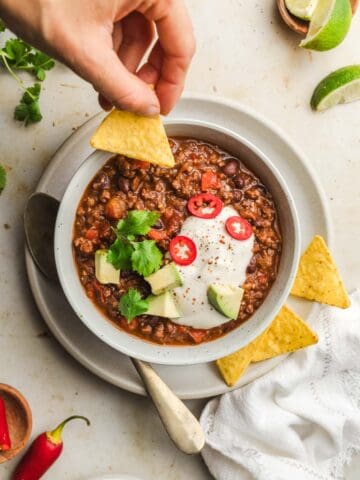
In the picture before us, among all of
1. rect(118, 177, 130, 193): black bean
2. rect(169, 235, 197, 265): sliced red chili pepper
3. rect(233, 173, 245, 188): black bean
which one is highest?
rect(233, 173, 245, 188): black bean

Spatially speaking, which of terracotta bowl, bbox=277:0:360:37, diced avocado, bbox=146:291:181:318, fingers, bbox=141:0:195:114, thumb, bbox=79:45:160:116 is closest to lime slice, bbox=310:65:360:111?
terracotta bowl, bbox=277:0:360:37

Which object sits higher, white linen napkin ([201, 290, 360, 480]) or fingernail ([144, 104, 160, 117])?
fingernail ([144, 104, 160, 117])

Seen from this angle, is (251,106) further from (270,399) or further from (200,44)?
(270,399)

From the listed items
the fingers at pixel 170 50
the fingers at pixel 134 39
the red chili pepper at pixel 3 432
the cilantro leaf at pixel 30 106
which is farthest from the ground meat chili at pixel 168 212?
the red chili pepper at pixel 3 432

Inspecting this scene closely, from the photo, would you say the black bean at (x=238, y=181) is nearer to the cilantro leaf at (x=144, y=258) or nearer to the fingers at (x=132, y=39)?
the cilantro leaf at (x=144, y=258)

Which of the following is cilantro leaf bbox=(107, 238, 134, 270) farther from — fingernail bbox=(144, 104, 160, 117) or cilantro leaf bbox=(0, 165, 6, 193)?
cilantro leaf bbox=(0, 165, 6, 193)

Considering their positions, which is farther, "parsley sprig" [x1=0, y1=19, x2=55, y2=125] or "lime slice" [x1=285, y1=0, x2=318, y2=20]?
"lime slice" [x1=285, y1=0, x2=318, y2=20]

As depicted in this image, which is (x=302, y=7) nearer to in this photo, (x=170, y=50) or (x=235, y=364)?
(x=170, y=50)
